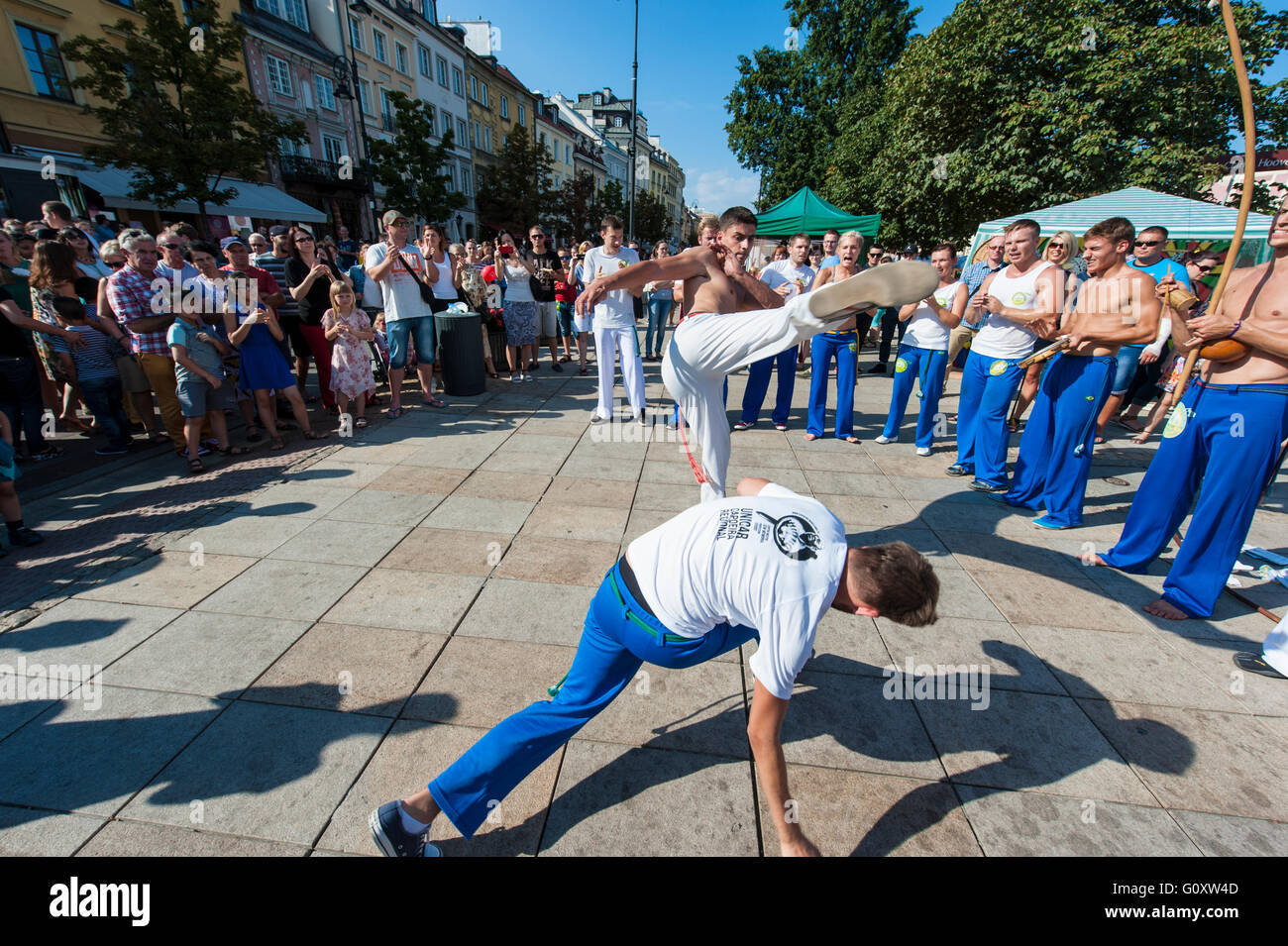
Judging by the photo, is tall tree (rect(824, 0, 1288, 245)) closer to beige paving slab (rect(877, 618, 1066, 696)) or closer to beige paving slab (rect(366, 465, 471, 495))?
beige paving slab (rect(877, 618, 1066, 696))

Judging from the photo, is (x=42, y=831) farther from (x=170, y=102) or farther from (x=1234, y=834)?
(x=170, y=102)

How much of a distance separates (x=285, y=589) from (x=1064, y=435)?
5766mm

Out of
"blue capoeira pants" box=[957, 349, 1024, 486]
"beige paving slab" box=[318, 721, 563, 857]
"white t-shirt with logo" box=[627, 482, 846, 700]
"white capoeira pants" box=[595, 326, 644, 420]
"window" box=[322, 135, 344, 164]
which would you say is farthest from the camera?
"window" box=[322, 135, 344, 164]

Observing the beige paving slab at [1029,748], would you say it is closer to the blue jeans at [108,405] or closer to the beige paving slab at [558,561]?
the beige paving slab at [558,561]

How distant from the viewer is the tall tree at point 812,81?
3064 centimetres

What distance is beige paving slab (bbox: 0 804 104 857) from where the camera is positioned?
6.23 feet

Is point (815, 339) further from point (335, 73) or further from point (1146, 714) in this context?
point (335, 73)

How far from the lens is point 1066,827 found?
2086 mm

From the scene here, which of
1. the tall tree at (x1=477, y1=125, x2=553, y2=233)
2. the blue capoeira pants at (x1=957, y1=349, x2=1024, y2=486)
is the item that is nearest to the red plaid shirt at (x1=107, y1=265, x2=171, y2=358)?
the blue capoeira pants at (x1=957, y1=349, x2=1024, y2=486)

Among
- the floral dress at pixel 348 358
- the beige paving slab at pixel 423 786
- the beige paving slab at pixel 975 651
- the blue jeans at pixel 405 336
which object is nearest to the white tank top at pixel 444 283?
the blue jeans at pixel 405 336

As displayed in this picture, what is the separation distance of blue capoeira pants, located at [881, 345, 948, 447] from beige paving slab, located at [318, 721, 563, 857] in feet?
17.8

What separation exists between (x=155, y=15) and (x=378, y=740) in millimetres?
19123

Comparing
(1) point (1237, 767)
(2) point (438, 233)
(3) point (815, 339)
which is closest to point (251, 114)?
(2) point (438, 233)

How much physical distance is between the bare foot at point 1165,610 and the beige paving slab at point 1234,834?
1556mm
